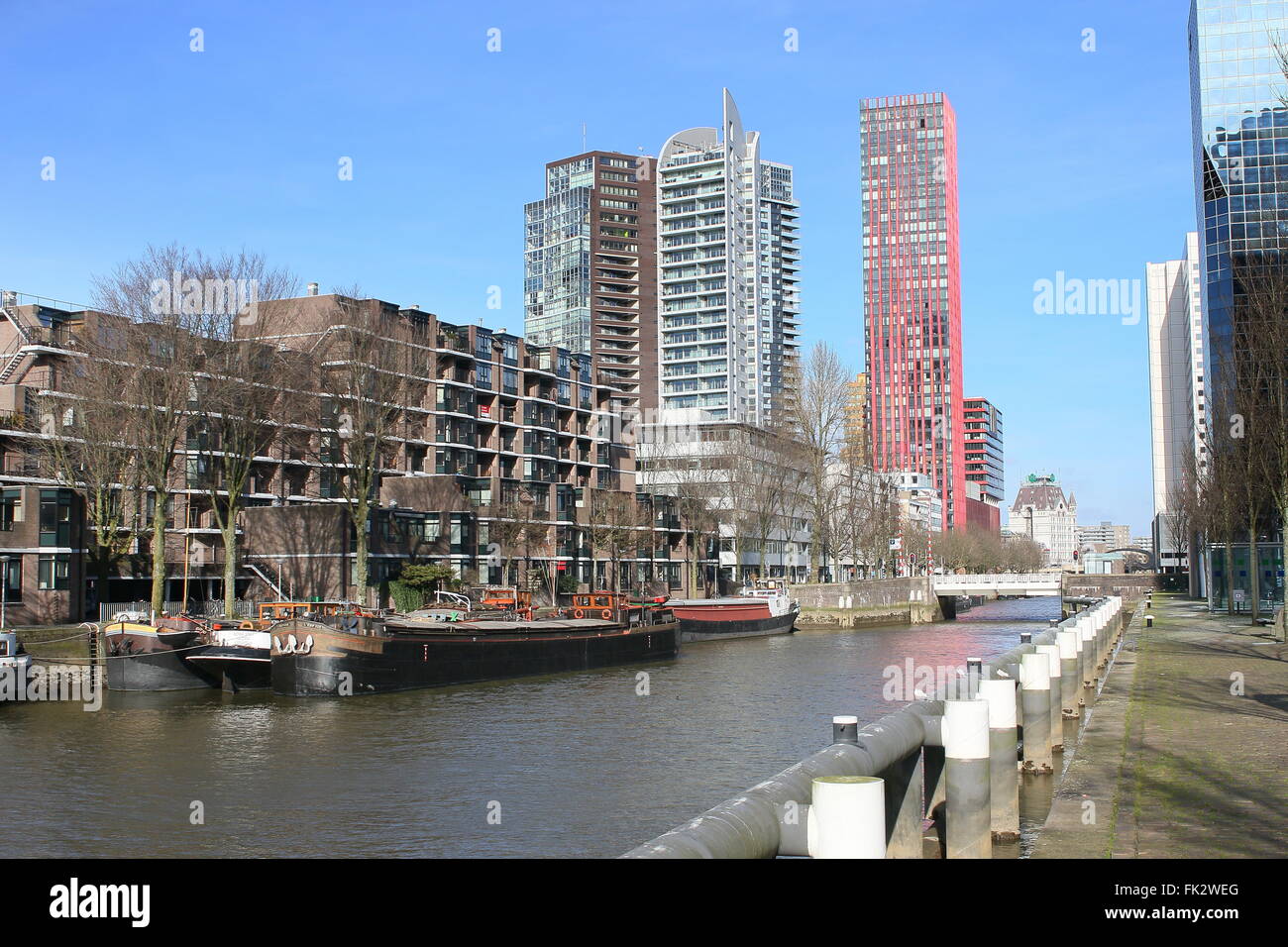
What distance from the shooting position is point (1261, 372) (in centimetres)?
4516

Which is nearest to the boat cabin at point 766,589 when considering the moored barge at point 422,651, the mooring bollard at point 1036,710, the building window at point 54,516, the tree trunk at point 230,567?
the moored barge at point 422,651

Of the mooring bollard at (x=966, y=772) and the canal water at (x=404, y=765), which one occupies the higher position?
the mooring bollard at (x=966, y=772)

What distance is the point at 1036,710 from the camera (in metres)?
18.9

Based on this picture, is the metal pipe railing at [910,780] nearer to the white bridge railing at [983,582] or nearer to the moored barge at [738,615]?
the moored barge at [738,615]

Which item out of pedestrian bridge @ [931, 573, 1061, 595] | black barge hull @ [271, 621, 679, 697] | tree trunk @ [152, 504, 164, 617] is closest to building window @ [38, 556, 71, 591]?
tree trunk @ [152, 504, 164, 617]

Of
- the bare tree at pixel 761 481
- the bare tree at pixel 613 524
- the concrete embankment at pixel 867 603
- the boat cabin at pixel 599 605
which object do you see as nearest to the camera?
the boat cabin at pixel 599 605

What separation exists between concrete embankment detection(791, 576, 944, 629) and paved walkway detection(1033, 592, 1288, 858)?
7303cm

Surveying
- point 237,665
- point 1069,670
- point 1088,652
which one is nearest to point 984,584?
point 237,665

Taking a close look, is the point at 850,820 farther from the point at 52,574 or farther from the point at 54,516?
the point at 52,574

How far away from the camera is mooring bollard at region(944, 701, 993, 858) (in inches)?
492

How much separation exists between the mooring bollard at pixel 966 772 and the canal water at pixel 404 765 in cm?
854

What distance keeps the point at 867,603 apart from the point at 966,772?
97.3 m

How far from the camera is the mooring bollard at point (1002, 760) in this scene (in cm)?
1460
